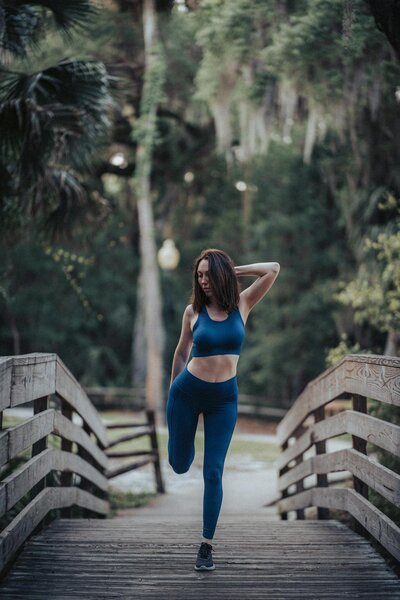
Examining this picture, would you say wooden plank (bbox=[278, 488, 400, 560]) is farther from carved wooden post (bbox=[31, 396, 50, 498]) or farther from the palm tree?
the palm tree

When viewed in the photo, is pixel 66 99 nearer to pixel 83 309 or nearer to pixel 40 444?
pixel 40 444

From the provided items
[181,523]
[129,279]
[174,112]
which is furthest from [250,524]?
→ [129,279]

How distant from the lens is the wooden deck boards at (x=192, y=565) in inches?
122

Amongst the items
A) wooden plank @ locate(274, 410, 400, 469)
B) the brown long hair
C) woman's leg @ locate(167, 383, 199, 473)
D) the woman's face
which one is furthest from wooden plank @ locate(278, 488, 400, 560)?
the woman's face

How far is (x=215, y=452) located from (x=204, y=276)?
929mm

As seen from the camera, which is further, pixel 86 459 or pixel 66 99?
pixel 66 99

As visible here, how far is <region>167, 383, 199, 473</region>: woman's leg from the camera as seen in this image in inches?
148

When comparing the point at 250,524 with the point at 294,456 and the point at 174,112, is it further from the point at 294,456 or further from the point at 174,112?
the point at 174,112

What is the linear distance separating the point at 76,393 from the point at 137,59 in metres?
14.9

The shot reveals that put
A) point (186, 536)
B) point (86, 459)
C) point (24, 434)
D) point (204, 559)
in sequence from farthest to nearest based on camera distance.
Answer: point (86, 459), point (186, 536), point (24, 434), point (204, 559)

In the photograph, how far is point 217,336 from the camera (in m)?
3.69

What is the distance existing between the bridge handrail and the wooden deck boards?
0.18 metres

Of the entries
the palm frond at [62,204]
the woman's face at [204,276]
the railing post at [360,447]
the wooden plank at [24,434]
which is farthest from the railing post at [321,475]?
the palm frond at [62,204]

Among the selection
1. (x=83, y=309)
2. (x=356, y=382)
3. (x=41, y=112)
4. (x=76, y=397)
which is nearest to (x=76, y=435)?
(x=76, y=397)
